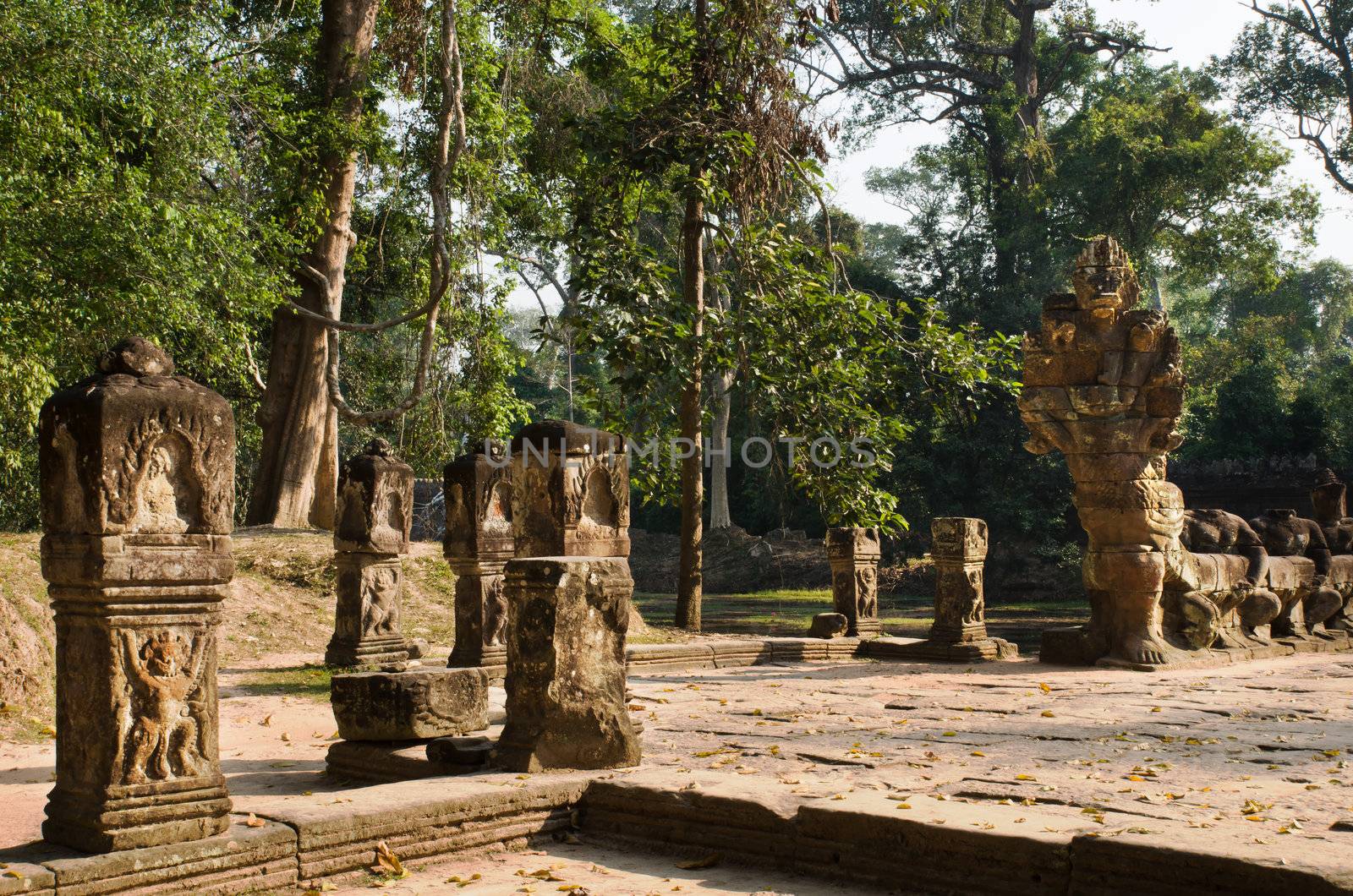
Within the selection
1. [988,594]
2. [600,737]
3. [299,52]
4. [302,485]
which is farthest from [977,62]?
[600,737]

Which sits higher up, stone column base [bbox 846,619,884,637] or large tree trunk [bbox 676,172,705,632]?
large tree trunk [bbox 676,172,705,632]

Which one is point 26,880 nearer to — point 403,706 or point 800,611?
point 403,706

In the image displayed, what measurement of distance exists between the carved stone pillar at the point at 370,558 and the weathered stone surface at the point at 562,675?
4.64m

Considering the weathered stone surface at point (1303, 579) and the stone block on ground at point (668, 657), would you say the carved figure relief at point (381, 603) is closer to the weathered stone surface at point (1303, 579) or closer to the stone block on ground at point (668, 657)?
the stone block on ground at point (668, 657)

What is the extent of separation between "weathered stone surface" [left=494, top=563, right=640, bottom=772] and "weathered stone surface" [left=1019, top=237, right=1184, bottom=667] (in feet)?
18.8

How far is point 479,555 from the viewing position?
33.1ft

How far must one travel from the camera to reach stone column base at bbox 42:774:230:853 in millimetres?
4406

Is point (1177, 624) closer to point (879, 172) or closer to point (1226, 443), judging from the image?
point (1226, 443)

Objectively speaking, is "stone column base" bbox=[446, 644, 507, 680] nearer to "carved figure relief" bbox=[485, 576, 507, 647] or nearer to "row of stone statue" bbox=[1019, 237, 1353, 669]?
"carved figure relief" bbox=[485, 576, 507, 647]

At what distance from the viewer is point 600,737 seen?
6.21 m

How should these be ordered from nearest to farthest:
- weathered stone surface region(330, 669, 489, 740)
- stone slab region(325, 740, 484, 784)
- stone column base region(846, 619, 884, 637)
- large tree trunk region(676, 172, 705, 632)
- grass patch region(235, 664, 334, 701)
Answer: stone slab region(325, 740, 484, 784)
weathered stone surface region(330, 669, 489, 740)
grass patch region(235, 664, 334, 701)
stone column base region(846, 619, 884, 637)
large tree trunk region(676, 172, 705, 632)

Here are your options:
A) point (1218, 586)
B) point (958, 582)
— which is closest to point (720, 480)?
point (958, 582)

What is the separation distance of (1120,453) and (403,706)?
671 centimetres

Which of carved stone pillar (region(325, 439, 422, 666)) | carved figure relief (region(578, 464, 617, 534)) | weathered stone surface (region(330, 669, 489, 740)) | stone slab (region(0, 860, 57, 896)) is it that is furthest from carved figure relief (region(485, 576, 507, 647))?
stone slab (region(0, 860, 57, 896))
